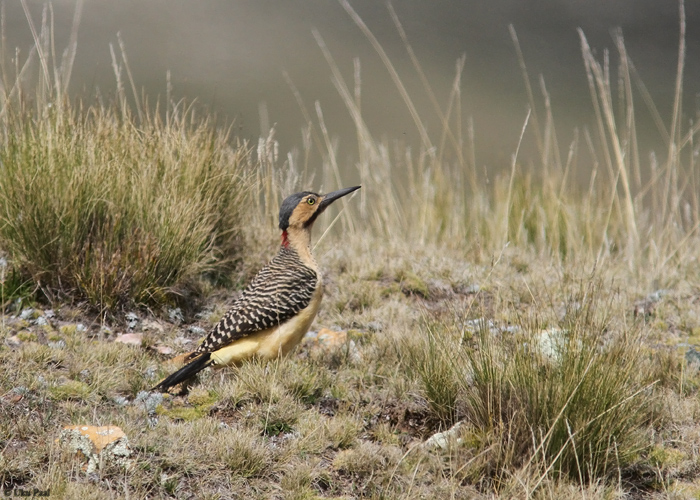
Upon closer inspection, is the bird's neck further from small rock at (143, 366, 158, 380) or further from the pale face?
small rock at (143, 366, 158, 380)

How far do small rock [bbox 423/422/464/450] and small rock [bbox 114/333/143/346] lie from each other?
6.54 ft

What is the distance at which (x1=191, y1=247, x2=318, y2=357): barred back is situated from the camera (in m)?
4.16

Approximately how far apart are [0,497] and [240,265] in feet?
10.9

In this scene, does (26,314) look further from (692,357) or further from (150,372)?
(692,357)

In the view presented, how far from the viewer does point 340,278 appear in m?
6.02

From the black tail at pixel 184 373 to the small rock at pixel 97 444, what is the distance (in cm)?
53

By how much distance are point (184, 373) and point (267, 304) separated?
1.98 ft

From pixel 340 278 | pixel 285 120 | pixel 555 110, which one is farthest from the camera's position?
Answer: pixel 285 120

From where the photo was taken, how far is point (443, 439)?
12.0ft

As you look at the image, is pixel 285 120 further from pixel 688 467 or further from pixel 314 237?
pixel 688 467

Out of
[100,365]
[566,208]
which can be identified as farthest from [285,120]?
[100,365]

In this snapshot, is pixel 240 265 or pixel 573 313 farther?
pixel 240 265

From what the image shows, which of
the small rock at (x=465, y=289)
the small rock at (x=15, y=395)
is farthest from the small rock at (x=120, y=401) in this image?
the small rock at (x=465, y=289)

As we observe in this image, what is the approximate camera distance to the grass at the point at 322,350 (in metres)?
3.36
